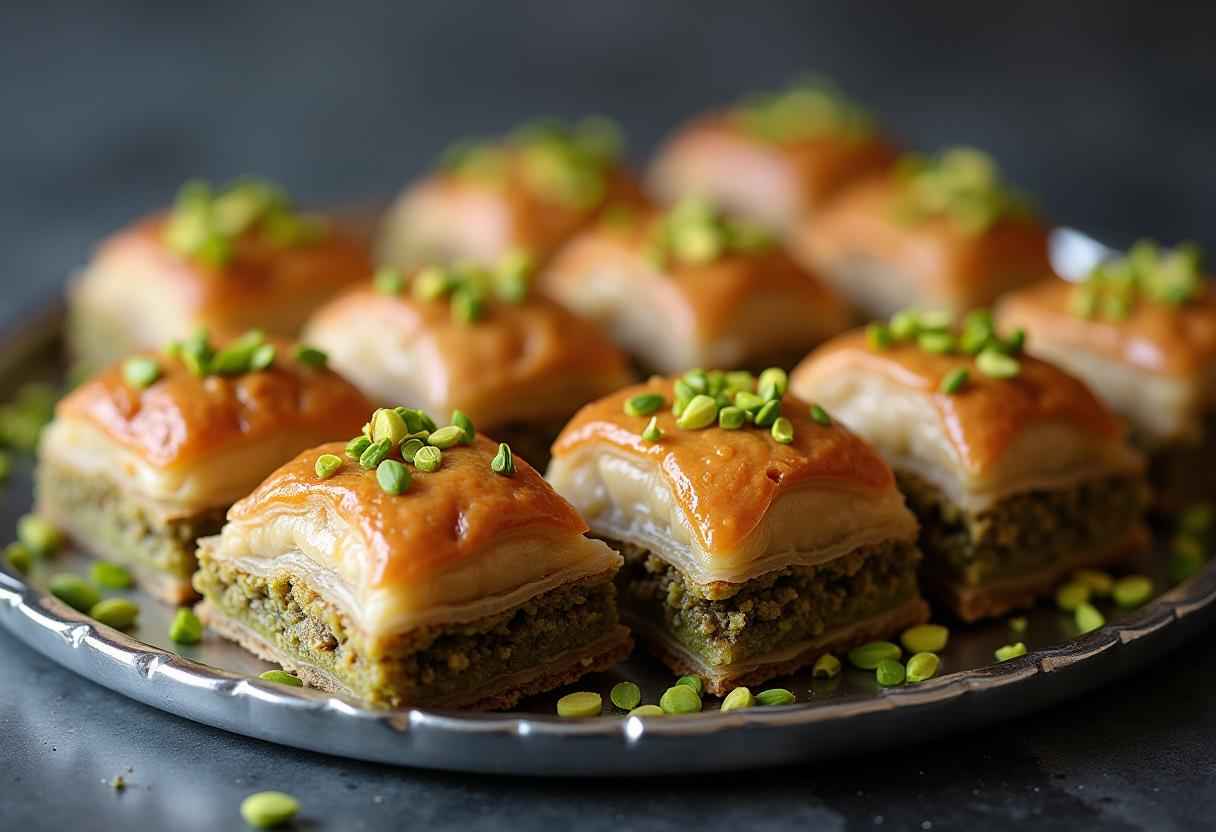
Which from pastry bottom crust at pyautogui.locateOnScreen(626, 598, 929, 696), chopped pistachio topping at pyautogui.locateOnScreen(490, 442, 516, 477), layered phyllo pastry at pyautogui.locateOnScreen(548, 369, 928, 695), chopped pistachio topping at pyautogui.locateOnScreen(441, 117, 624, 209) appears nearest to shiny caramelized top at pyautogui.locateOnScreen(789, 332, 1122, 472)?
layered phyllo pastry at pyautogui.locateOnScreen(548, 369, 928, 695)

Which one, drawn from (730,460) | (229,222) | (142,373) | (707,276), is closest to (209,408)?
(142,373)

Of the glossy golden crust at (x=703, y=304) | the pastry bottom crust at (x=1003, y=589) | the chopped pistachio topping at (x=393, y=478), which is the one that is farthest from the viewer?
the glossy golden crust at (x=703, y=304)

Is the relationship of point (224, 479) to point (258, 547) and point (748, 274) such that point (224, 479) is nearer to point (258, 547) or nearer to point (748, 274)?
point (258, 547)

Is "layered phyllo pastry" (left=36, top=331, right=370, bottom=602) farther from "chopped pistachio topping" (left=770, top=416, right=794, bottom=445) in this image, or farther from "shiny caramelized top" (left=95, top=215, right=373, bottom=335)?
"chopped pistachio topping" (left=770, top=416, right=794, bottom=445)

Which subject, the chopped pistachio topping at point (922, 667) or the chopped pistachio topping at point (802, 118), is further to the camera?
the chopped pistachio topping at point (802, 118)

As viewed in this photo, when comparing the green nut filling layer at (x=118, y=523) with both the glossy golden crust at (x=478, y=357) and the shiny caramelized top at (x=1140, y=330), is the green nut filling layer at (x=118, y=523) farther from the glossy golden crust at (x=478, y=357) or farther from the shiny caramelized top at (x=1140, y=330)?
the shiny caramelized top at (x=1140, y=330)

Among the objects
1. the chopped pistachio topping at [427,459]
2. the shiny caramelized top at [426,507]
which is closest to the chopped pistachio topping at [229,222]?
the shiny caramelized top at [426,507]

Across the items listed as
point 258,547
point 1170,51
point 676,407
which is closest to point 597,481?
point 676,407
